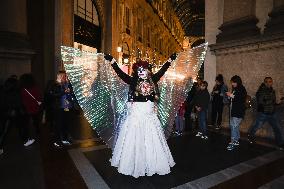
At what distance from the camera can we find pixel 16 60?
1162 centimetres

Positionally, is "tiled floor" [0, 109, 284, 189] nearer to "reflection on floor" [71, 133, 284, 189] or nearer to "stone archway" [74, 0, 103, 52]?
"reflection on floor" [71, 133, 284, 189]

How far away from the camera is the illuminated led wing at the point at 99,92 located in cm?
621

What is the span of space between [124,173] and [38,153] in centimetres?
280

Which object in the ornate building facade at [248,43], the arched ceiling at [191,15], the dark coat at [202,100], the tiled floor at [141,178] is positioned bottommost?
the tiled floor at [141,178]

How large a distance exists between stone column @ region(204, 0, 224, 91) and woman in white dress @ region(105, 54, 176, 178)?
236 inches

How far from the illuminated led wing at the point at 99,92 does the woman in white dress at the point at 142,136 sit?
74cm

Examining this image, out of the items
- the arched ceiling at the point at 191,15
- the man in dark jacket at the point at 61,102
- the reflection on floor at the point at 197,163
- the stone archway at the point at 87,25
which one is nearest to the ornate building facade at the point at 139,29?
the stone archway at the point at 87,25

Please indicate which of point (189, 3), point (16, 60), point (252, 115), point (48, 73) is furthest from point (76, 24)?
point (189, 3)

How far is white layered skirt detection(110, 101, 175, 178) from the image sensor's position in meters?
5.21

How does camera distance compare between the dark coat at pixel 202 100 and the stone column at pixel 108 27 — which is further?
the stone column at pixel 108 27

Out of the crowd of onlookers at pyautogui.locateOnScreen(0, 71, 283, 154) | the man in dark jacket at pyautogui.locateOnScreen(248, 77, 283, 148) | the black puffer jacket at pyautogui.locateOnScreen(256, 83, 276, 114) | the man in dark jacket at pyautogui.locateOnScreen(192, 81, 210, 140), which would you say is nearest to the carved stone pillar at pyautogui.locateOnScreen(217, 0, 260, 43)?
the crowd of onlookers at pyautogui.locateOnScreen(0, 71, 283, 154)

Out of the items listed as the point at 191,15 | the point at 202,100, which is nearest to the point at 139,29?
the point at 202,100

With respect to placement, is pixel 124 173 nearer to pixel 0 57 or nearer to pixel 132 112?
pixel 132 112

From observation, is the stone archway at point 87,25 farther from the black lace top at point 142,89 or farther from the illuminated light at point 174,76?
the black lace top at point 142,89
